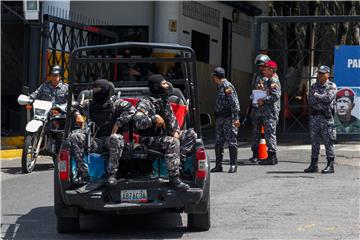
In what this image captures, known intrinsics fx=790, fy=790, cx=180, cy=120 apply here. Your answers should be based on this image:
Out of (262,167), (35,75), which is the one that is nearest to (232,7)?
(35,75)

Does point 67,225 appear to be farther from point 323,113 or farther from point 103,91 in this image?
point 323,113

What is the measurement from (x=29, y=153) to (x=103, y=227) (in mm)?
4561

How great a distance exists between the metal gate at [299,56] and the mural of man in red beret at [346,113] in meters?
1.38

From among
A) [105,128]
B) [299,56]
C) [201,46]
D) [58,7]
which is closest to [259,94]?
[105,128]

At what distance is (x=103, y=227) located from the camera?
882 cm

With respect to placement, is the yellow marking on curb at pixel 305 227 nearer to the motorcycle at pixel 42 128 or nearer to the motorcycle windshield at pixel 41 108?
the motorcycle at pixel 42 128

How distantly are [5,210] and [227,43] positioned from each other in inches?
709

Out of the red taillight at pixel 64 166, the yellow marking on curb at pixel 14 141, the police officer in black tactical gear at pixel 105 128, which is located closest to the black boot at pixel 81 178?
the police officer in black tactical gear at pixel 105 128

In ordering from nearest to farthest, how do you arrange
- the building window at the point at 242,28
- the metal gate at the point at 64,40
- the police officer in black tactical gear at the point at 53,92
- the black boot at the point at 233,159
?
the black boot at the point at 233,159, the police officer in black tactical gear at the point at 53,92, the metal gate at the point at 64,40, the building window at the point at 242,28

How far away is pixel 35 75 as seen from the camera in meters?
16.4

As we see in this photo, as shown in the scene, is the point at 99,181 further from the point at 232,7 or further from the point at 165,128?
the point at 232,7

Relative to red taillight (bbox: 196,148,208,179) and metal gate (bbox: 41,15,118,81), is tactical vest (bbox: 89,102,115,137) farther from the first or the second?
metal gate (bbox: 41,15,118,81)

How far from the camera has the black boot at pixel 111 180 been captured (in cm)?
799

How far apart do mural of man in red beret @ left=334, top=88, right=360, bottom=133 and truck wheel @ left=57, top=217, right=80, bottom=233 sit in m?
9.39
